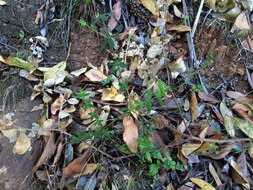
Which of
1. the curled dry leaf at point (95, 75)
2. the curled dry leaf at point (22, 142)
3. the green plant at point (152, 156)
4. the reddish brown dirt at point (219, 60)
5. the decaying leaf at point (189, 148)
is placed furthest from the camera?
the reddish brown dirt at point (219, 60)

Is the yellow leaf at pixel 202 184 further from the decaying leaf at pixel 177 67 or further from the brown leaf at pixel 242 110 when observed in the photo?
the decaying leaf at pixel 177 67

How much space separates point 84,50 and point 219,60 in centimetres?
77

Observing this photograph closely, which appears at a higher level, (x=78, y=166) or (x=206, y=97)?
(x=206, y=97)

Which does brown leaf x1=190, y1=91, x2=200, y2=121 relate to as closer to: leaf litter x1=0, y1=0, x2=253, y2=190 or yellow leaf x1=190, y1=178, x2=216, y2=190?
leaf litter x1=0, y1=0, x2=253, y2=190

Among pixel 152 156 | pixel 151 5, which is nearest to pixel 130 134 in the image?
pixel 152 156

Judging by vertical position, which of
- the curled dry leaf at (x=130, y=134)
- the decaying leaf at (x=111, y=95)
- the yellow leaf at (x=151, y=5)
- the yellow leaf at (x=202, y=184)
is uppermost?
the yellow leaf at (x=151, y=5)

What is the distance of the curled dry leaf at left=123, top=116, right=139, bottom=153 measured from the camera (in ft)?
5.05

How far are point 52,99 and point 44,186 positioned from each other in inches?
17.2

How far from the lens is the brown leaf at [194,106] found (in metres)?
1.67

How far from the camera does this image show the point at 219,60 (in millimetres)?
1827

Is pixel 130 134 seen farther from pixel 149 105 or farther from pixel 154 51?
pixel 154 51

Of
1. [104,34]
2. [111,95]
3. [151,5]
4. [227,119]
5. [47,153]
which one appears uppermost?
[151,5]

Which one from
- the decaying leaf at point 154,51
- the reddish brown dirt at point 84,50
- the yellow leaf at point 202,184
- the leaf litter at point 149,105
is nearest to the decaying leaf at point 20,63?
the leaf litter at point 149,105

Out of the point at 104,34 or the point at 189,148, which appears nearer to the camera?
the point at 189,148
